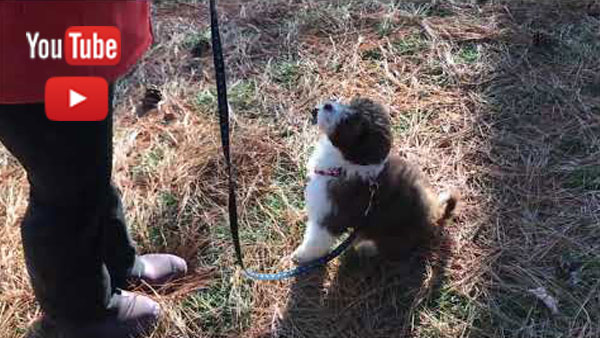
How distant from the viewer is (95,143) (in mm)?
1921

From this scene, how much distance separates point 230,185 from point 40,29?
2.87 feet

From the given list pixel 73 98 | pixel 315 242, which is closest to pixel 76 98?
pixel 73 98

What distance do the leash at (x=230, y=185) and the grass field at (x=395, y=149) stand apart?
0.16 metres

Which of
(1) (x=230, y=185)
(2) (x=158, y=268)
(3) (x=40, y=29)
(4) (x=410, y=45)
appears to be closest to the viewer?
(3) (x=40, y=29)

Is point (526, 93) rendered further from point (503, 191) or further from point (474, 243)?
point (474, 243)

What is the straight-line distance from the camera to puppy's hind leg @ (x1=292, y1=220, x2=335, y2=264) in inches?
107

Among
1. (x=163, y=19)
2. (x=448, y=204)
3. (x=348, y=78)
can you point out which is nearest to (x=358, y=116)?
(x=448, y=204)

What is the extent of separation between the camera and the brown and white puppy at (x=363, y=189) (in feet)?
8.09

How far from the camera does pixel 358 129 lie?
7.97 feet

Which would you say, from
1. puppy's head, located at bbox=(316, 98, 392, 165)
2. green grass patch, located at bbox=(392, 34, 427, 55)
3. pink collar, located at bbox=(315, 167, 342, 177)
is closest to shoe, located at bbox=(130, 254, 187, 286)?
pink collar, located at bbox=(315, 167, 342, 177)

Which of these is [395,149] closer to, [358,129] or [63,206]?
[358,129]

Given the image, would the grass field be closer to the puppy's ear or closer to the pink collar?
the pink collar

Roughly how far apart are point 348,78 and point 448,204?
48.4 inches

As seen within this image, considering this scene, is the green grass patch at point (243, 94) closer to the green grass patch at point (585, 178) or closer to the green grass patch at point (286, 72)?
the green grass patch at point (286, 72)
